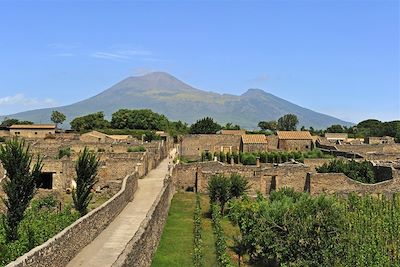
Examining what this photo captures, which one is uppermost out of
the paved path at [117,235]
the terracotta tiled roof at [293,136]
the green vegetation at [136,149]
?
the terracotta tiled roof at [293,136]

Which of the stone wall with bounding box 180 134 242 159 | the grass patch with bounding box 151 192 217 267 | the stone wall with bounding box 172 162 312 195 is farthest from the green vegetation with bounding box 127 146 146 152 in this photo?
the stone wall with bounding box 180 134 242 159

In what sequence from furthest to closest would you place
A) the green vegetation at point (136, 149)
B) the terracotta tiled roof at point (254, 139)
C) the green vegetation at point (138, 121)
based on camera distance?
1. the green vegetation at point (138, 121)
2. the terracotta tiled roof at point (254, 139)
3. the green vegetation at point (136, 149)

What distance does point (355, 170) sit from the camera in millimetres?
37781

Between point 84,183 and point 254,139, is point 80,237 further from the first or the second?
point 254,139

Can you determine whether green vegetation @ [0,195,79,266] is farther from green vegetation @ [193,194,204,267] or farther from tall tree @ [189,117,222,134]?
tall tree @ [189,117,222,134]

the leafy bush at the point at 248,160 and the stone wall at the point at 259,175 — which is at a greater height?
the leafy bush at the point at 248,160

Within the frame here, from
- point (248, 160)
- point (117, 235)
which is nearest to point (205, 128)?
point (248, 160)

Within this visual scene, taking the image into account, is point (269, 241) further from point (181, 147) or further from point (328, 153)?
point (181, 147)

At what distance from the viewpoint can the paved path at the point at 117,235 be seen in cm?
1512

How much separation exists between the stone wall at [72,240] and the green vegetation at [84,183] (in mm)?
1311

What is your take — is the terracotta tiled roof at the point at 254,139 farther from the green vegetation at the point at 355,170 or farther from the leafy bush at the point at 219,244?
the leafy bush at the point at 219,244

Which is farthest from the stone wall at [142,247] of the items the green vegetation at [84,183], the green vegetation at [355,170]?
the green vegetation at [355,170]

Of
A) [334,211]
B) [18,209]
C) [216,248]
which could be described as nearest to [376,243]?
[334,211]

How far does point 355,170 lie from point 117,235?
76.0 feet
